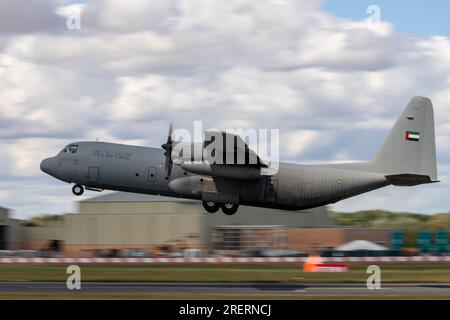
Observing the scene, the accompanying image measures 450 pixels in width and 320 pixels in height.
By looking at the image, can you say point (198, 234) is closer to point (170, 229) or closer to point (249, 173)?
point (170, 229)

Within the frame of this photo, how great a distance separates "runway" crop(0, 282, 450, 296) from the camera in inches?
1325

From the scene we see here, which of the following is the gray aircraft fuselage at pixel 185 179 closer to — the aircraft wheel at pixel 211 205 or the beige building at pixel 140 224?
the aircraft wheel at pixel 211 205

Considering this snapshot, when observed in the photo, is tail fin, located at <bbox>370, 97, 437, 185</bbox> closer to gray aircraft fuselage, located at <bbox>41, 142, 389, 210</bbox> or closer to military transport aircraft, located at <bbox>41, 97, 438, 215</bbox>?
military transport aircraft, located at <bbox>41, 97, 438, 215</bbox>

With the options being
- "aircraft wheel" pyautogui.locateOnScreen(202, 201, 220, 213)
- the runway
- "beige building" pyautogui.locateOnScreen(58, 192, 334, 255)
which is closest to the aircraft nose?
the runway

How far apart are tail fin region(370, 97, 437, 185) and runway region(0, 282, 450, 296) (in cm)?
525

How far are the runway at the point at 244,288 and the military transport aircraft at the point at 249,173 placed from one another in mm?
3868

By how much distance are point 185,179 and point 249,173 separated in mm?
2973

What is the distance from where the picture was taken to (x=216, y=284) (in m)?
38.6

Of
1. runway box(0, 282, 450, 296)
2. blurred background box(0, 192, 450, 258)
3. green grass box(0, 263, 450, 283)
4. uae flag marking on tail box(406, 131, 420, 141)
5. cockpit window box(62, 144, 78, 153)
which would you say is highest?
uae flag marking on tail box(406, 131, 420, 141)

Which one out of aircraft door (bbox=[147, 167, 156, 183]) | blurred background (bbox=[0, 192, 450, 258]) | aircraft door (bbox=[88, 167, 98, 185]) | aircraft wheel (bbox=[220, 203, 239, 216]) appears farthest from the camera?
blurred background (bbox=[0, 192, 450, 258])

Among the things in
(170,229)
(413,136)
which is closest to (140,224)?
(170,229)
